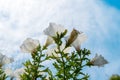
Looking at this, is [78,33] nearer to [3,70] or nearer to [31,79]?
[31,79]

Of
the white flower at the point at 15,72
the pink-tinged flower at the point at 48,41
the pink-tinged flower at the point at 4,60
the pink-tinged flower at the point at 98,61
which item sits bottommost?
the pink-tinged flower at the point at 98,61

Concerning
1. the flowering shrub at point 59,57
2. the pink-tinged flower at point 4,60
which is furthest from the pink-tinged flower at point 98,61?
the pink-tinged flower at point 4,60

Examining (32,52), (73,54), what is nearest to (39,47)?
(32,52)

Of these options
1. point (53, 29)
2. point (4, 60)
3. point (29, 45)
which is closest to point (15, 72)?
point (4, 60)

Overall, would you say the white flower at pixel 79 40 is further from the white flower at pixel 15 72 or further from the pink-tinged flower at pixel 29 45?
the white flower at pixel 15 72

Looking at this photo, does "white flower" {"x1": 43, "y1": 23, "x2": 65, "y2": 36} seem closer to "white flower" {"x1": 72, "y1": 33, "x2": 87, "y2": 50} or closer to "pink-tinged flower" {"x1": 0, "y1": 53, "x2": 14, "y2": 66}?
"white flower" {"x1": 72, "y1": 33, "x2": 87, "y2": 50}

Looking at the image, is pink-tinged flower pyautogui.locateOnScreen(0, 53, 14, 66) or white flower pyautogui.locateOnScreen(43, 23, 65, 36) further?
pink-tinged flower pyautogui.locateOnScreen(0, 53, 14, 66)

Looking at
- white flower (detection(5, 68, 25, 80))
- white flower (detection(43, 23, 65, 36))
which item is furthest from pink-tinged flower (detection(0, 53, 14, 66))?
white flower (detection(43, 23, 65, 36))

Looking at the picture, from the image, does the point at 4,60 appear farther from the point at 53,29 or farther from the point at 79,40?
the point at 79,40
